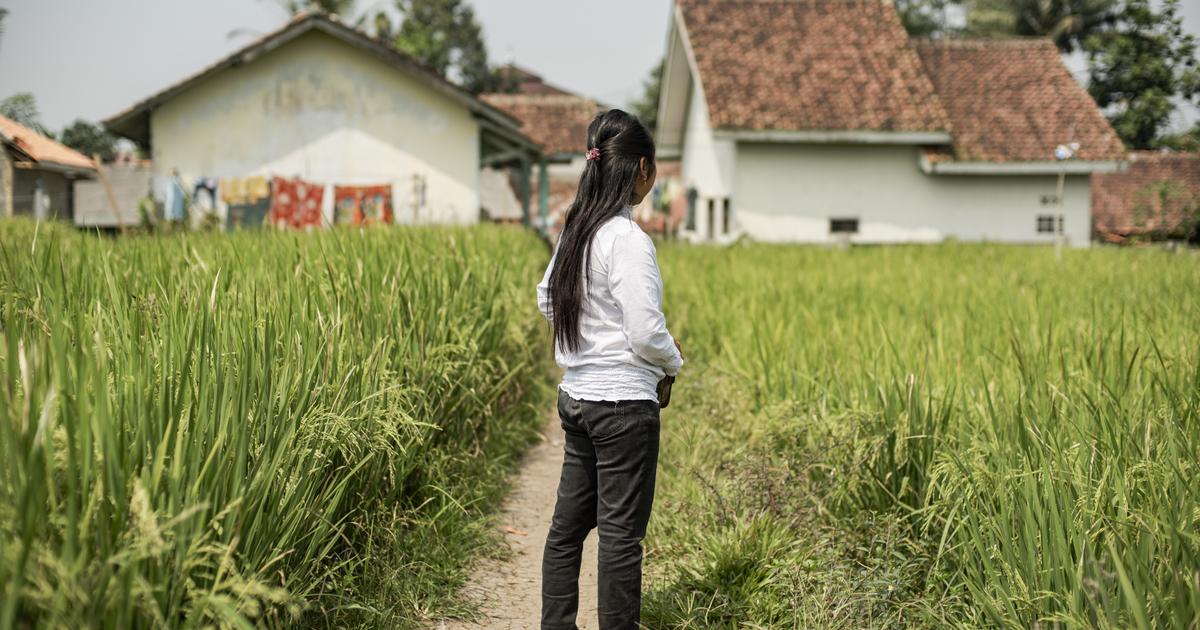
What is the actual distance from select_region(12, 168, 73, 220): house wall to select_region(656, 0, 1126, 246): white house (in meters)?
13.4

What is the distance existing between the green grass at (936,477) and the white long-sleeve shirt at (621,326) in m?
0.81

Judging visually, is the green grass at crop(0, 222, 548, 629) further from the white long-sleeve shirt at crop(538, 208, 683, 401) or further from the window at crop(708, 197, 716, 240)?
the window at crop(708, 197, 716, 240)

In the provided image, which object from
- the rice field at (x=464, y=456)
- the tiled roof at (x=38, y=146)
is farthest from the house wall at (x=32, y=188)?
the rice field at (x=464, y=456)

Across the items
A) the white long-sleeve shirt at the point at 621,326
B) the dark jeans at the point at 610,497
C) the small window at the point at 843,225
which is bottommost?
the dark jeans at the point at 610,497

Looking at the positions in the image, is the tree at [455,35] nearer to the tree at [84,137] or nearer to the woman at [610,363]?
the tree at [84,137]

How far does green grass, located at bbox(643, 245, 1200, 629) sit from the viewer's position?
2402 millimetres

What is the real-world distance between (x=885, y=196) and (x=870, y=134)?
5.47 feet

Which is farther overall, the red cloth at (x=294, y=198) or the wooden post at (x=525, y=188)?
the wooden post at (x=525, y=188)

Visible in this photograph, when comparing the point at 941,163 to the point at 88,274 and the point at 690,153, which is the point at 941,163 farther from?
the point at 88,274

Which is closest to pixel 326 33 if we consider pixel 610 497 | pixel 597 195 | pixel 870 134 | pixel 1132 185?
pixel 870 134

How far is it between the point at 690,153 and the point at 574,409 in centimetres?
2121

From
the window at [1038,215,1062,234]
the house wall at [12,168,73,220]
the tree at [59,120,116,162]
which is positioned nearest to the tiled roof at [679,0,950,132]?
the window at [1038,215,1062,234]

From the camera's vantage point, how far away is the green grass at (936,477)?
7.88 ft

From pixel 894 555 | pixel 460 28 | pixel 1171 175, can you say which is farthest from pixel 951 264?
pixel 460 28
